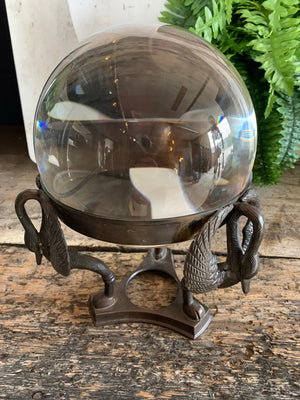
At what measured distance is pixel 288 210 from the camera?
1.29 meters

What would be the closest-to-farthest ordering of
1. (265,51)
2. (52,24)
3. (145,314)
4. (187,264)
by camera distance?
(187,264) → (145,314) → (265,51) → (52,24)

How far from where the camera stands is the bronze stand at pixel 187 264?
74 cm

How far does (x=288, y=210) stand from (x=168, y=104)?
2.29 feet

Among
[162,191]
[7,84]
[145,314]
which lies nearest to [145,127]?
[162,191]

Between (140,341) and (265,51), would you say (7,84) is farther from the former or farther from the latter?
(140,341)

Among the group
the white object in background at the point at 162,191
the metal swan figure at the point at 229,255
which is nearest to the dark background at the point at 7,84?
the white object in background at the point at 162,191

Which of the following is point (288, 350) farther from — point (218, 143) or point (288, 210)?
point (288, 210)

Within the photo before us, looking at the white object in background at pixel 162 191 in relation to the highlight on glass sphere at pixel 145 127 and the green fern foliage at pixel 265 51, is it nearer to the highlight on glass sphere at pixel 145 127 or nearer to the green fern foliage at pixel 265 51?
the highlight on glass sphere at pixel 145 127

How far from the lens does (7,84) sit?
1.81 metres

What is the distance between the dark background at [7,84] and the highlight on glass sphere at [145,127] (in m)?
1.04

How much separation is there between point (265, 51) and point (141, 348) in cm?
80

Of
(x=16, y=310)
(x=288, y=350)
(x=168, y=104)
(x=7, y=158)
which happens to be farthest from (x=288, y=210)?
(x=7, y=158)

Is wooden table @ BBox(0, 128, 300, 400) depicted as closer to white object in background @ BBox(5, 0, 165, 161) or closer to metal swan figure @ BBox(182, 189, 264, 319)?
metal swan figure @ BBox(182, 189, 264, 319)

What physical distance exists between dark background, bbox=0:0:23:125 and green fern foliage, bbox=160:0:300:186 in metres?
0.78
